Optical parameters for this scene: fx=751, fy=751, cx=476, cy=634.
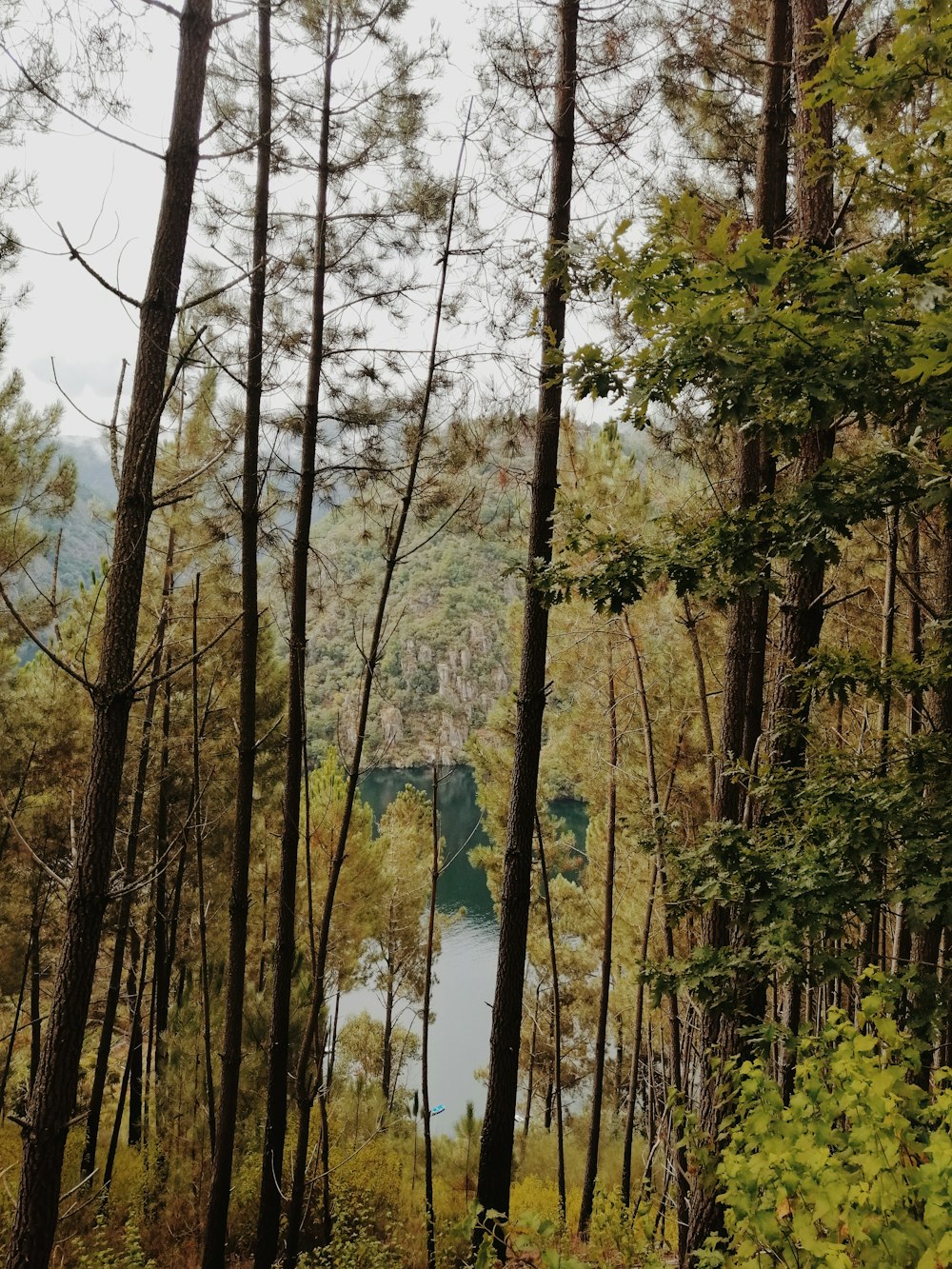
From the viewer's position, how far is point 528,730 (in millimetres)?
3615

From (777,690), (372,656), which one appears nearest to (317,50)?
(372,656)

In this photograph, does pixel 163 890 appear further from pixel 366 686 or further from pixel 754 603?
pixel 754 603

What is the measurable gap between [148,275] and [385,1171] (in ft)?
29.9

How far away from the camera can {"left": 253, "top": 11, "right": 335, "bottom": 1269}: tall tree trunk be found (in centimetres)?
389

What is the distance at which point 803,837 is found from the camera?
2.49 metres

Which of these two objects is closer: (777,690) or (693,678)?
(777,690)

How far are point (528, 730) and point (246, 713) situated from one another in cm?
141

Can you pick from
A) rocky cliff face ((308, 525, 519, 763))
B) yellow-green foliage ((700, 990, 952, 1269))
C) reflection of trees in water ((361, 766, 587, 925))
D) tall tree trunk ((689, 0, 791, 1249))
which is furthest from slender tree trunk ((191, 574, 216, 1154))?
rocky cliff face ((308, 525, 519, 763))

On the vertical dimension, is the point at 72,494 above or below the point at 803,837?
above

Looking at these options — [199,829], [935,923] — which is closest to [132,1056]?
[199,829]

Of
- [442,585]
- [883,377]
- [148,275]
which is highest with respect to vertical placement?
[442,585]

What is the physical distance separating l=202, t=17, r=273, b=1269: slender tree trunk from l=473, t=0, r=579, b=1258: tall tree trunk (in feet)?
4.18

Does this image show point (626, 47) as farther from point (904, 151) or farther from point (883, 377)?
point (883, 377)

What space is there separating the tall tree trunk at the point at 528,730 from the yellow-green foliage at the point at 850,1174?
1.68 meters
